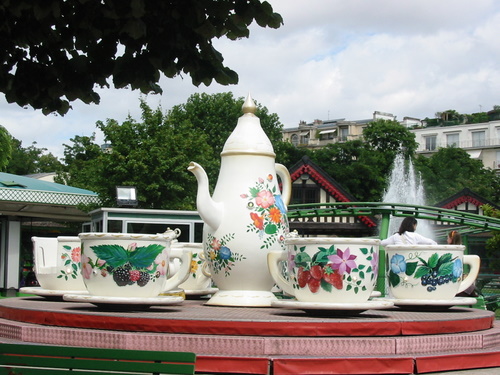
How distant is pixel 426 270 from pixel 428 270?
0.02 metres

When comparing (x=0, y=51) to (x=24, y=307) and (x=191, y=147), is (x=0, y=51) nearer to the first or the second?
(x=24, y=307)

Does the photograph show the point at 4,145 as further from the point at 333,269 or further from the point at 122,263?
the point at 333,269

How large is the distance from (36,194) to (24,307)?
2521cm

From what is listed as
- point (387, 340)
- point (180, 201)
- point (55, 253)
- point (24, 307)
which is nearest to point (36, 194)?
point (180, 201)

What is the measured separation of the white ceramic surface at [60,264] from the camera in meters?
9.23

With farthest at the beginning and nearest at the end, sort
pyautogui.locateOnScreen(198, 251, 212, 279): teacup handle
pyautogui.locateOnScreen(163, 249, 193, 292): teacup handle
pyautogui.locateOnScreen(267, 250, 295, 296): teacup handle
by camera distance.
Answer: pyautogui.locateOnScreen(198, 251, 212, 279): teacup handle < pyautogui.locateOnScreen(163, 249, 193, 292): teacup handle < pyautogui.locateOnScreen(267, 250, 295, 296): teacup handle

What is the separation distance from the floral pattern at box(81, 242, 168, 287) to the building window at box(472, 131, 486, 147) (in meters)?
105

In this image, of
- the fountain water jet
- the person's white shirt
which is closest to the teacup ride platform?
the person's white shirt

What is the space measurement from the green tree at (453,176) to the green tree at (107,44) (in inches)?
2662

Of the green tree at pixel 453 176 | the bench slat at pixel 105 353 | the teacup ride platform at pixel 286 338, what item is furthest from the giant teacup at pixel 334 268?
the green tree at pixel 453 176

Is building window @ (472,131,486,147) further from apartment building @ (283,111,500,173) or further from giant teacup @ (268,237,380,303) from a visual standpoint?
giant teacup @ (268,237,380,303)

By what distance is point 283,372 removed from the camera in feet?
19.1

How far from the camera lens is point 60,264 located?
9289mm

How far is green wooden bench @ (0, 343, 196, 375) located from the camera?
4.66 metres
